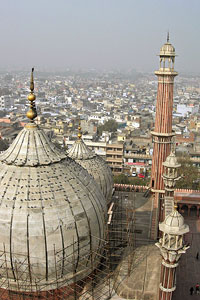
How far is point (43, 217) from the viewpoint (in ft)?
31.2

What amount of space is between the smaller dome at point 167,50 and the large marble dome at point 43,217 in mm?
8917

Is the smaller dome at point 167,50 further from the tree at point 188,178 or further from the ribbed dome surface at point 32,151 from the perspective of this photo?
the tree at point 188,178

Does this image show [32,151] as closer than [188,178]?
Yes

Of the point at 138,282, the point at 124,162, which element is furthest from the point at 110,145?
the point at 138,282

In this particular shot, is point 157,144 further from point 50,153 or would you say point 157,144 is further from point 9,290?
point 9,290

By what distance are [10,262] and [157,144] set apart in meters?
10.8

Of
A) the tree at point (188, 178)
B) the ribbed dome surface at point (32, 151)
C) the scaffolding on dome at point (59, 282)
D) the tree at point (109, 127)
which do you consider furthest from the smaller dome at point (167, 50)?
the tree at point (109, 127)

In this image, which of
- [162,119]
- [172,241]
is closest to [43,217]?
[172,241]

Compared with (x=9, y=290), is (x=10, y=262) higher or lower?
higher

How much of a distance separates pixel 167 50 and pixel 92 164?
6512 millimetres

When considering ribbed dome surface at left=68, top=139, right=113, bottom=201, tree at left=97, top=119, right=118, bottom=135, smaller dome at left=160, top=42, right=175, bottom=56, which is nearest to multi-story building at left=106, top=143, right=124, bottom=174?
tree at left=97, top=119, right=118, bottom=135

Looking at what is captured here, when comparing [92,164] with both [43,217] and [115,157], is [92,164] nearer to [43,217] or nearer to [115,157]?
[43,217]

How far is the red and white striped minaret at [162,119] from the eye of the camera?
57.1 ft

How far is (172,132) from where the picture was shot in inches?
725
